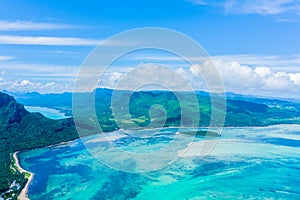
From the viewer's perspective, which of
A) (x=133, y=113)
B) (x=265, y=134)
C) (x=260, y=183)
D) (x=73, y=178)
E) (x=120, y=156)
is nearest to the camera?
(x=260, y=183)

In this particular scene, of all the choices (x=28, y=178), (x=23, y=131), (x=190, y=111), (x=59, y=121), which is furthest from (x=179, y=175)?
(x=190, y=111)

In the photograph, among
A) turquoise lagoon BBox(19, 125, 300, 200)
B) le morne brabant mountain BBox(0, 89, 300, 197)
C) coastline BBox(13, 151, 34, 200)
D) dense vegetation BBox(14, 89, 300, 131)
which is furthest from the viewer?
dense vegetation BBox(14, 89, 300, 131)

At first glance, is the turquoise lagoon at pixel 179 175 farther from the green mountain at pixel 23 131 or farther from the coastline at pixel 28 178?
the green mountain at pixel 23 131

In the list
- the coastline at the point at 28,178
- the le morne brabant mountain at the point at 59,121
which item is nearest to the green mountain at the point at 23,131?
the le morne brabant mountain at the point at 59,121

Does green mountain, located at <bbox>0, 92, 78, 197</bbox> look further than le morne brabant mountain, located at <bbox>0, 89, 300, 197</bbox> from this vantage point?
Yes

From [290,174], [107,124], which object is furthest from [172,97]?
[290,174]

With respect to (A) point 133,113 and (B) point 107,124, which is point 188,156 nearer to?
(B) point 107,124

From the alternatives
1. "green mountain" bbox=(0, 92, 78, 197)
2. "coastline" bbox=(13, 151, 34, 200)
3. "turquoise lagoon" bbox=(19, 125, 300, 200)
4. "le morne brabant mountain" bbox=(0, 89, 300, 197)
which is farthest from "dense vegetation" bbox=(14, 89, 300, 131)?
"coastline" bbox=(13, 151, 34, 200)

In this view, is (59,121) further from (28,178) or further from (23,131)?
(28,178)

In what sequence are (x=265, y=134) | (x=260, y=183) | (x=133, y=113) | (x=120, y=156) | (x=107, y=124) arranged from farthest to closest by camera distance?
(x=133, y=113), (x=107, y=124), (x=265, y=134), (x=120, y=156), (x=260, y=183)

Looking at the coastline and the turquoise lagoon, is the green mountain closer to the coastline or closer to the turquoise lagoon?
the coastline
